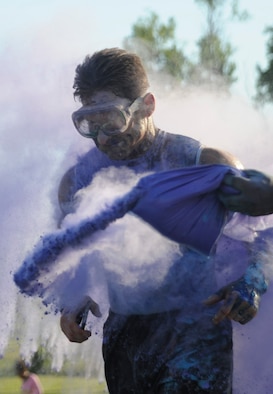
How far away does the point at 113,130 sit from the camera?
455 cm

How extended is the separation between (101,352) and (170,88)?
1453 millimetres

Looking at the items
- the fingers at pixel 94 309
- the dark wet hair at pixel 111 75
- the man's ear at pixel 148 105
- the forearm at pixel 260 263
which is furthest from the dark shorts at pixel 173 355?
the dark wet hair at pixel 111 75

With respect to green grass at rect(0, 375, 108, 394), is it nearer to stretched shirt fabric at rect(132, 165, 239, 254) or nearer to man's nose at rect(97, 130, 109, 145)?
man's nose at rect(97, 130, 109, 145)

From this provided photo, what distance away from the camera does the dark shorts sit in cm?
442

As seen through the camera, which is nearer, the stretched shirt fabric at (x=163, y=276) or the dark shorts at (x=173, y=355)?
the stretched shirt fabric at (x=163, y=276)

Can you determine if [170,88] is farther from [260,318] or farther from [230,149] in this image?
[260,318]

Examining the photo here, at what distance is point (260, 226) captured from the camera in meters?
4.67

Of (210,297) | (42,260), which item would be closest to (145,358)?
(210,297)

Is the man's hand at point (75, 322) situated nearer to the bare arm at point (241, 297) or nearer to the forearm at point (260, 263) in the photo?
the bare arm at point (241, 297)

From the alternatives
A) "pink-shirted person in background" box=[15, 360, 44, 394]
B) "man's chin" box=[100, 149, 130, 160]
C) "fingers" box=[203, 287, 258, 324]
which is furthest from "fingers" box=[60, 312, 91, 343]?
"pink-shirted person in background" box=[15, 360, 44, 394]

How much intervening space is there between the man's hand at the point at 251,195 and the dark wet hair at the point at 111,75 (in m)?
0.70

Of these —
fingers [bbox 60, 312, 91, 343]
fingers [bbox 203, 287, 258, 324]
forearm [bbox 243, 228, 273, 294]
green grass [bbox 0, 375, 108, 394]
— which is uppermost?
forearm [bbox 243, 228, 273, 294]

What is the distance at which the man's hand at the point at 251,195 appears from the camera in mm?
4215

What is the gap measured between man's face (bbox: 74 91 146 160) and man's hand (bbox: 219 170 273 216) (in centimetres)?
54
